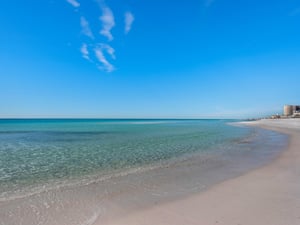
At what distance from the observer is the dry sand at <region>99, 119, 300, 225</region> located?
13.6 feet

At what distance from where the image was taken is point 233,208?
4.67 meters

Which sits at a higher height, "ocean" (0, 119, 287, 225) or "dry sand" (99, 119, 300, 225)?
"dry sand" (99, 119, 300, 225)

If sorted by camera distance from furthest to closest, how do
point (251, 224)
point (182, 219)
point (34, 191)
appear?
1. point (34, 191)
2. point (182, 219)
3. point (251, 224)

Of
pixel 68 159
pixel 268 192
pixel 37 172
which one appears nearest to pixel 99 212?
pixel 268 192

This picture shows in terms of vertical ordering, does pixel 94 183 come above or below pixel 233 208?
below

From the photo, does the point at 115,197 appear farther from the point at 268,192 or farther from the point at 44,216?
the point at 268,192

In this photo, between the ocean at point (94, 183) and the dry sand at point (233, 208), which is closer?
the dry sand at point (233, 208)

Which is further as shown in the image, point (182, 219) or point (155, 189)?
point (155, 189)

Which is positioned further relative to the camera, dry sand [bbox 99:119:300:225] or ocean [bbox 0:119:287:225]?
ocean [bbox 0:119:287:225]

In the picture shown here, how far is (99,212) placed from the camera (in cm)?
482

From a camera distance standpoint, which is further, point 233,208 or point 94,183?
point 94,183

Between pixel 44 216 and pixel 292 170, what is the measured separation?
29.0 feet

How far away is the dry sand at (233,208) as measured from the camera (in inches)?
163

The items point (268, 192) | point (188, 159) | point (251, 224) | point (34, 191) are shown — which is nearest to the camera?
point (251, 224)
